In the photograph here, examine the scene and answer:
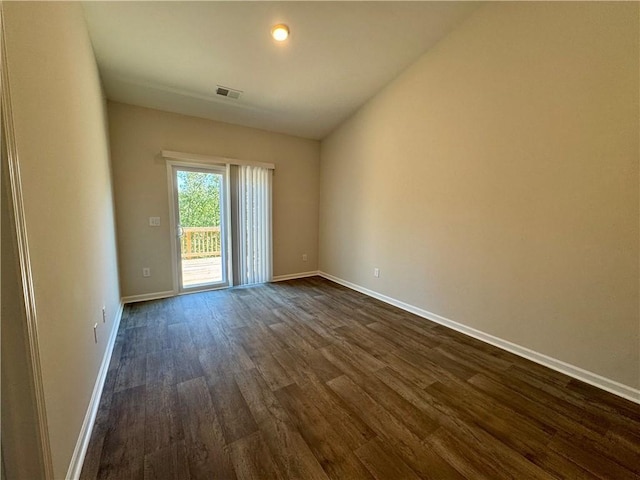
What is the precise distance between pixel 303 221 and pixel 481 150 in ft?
9.69

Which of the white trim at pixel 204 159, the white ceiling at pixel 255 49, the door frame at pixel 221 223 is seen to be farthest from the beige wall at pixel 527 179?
the door frame at pixel 221 223

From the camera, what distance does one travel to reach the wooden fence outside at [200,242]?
3654 millimetres

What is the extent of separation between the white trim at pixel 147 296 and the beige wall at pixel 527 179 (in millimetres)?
3135

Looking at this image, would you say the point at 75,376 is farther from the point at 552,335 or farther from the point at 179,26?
the point at 552,335

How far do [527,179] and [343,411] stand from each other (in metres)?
2.29

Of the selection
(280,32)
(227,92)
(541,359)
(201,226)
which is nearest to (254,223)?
(201,226)

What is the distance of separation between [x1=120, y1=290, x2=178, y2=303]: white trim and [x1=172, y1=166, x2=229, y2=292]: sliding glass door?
0.15 meters

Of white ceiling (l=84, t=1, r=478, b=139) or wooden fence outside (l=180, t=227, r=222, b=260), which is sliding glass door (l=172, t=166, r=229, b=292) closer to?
wooden fence outside (l=180, t=227, r=222, b=260)

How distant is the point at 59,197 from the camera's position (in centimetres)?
120

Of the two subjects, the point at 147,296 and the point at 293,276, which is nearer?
the point at 147,296

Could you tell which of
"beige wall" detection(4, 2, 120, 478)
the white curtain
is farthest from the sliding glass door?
"beige wall" detection(4, 2, 120, 478)

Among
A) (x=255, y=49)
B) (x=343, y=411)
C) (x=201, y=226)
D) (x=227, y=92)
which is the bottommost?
(x=343, y=411)

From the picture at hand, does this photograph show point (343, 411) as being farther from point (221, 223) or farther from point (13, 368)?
point (221, 223)

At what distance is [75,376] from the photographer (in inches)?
48.9
